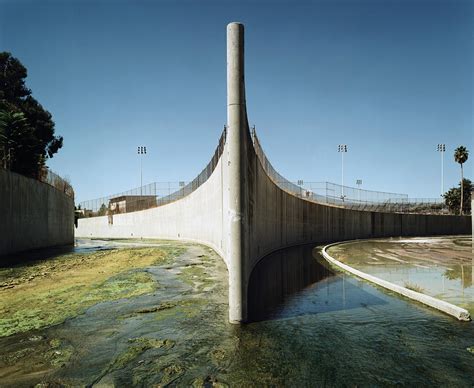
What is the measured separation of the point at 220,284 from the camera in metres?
10.3

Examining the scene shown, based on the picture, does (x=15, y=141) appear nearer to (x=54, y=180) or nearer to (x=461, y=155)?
(x=54, y=180)

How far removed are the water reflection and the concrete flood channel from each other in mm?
34

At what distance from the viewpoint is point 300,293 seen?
9305 millimetres

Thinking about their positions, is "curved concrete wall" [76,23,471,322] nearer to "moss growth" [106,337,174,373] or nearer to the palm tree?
"moss growth" [106,337,174,373]

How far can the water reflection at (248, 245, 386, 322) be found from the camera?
24.9 feet

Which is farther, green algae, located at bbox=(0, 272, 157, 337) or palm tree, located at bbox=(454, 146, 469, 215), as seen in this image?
palm tree, located at bbox=(454, 146, 469, 215)

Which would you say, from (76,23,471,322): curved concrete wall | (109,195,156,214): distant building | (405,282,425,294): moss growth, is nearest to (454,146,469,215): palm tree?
(76,23,471,322): curved concrete wall

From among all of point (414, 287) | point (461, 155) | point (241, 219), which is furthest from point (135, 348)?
point (461, 155)

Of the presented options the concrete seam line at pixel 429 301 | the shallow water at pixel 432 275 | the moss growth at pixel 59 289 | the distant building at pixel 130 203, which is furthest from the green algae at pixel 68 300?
the distant building at pixel 130 203

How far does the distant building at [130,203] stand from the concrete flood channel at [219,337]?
3227cm

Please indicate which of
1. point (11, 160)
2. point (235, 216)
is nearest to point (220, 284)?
point (235, 216)

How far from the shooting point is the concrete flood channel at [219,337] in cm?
441

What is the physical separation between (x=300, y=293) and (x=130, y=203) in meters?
40.9

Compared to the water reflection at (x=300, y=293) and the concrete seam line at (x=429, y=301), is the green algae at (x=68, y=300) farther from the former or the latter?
the concrete seam line at (x=429, y=301)
